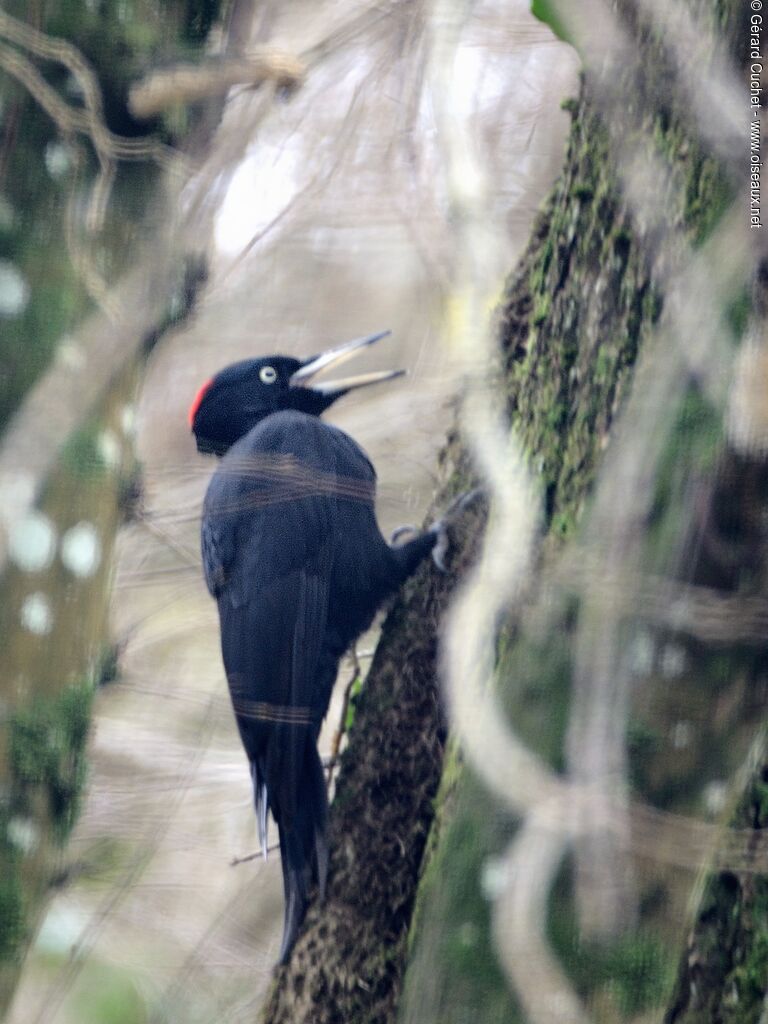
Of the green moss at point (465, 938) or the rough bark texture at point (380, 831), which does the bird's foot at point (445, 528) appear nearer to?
the rough bark texture at point (380, 831)

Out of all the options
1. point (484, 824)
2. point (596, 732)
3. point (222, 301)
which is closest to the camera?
point (596, 732)

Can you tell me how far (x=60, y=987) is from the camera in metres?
2.08

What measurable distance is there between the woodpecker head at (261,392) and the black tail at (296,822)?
2.33ft

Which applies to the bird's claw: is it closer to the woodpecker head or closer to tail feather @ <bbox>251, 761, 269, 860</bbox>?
the woodpecker head

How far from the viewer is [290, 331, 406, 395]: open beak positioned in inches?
89.5

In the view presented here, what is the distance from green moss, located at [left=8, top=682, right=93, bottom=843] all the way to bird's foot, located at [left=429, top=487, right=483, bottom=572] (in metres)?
0.64

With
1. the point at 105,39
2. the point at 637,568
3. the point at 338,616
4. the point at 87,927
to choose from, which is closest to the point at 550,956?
the point at 637,568

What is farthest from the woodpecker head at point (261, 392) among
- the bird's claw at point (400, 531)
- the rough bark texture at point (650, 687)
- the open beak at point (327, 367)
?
the rough bark texture at point (650, 687)

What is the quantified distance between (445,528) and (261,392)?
1.83ft

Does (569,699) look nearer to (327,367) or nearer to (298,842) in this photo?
(298,842)

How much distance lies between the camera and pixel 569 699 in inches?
56.0

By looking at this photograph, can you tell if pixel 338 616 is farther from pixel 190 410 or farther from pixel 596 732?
pixel 596 732

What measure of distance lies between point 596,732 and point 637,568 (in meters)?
0.20

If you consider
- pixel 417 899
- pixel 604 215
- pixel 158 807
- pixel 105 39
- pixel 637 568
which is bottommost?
pixel 158 807
